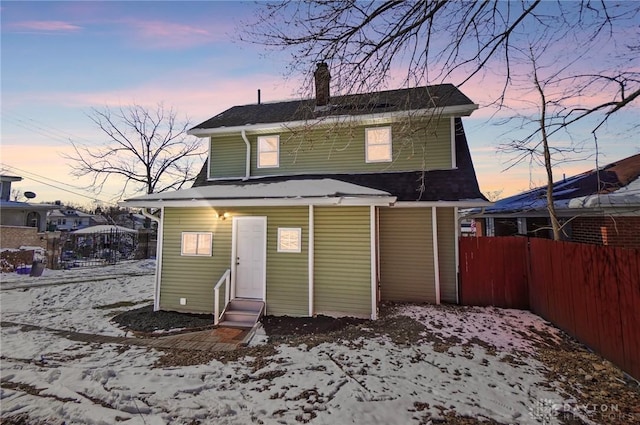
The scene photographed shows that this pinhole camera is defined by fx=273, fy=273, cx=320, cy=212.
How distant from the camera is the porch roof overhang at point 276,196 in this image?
6.55 meters

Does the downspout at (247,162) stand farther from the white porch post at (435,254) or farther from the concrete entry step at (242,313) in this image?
the white porch post at (435,254)

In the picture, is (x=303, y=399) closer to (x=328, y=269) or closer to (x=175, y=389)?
(x=175, y=389)

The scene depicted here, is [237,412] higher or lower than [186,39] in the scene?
lower

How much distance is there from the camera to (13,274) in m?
13.5

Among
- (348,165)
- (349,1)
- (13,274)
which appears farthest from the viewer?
(13,274)

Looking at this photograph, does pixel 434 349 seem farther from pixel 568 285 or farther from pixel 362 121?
pixel 362 121

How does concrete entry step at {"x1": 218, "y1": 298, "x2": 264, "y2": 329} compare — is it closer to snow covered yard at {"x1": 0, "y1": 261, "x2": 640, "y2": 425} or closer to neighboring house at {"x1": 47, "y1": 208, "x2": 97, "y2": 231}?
snow covered yard at {"x1": 0, "y1": 261, "x2": 640, "y2": 425}

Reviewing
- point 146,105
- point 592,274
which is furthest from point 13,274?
point 592,274

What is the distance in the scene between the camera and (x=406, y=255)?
809cm

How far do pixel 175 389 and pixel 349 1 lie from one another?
5272 millimetres

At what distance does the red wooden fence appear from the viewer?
3.73 m

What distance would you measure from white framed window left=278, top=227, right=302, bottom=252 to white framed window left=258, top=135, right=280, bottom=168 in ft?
10.9

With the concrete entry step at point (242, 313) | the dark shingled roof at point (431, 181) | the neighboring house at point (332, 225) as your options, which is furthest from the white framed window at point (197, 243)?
A: the dark shingled roof at point (431, 181)

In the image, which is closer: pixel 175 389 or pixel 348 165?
pixel 175 389
